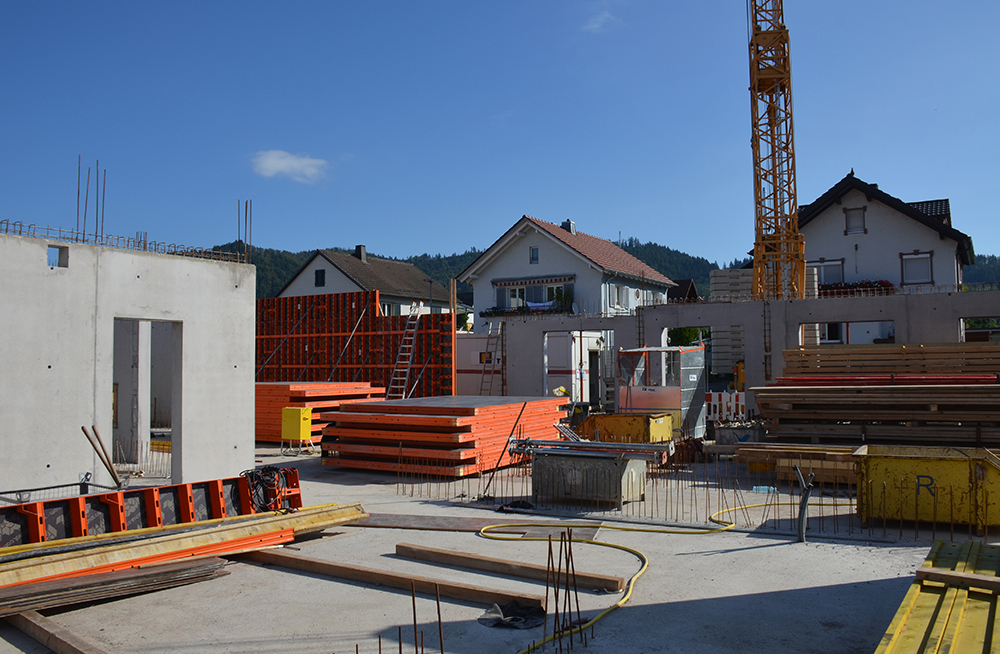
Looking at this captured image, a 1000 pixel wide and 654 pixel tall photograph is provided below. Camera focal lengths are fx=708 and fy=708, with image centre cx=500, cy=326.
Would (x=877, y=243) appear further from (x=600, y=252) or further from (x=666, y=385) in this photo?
(x=666, y=385)

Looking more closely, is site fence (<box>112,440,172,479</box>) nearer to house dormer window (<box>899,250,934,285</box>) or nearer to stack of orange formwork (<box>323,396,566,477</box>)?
stack of orange formwork (<box>323,396,566,477</box>)

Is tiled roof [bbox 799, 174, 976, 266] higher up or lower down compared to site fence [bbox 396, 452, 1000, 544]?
higher up

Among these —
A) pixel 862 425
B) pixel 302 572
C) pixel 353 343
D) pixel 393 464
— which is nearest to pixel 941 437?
pixel 862 425

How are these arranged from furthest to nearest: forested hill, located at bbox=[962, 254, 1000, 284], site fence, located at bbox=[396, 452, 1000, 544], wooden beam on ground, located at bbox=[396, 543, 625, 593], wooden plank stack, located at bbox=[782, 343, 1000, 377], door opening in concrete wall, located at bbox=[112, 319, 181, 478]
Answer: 1. forested hill, located at bbox=[962, 254, 1000, 284]
2. door opening in concrete wall, located at bbox=[112, 319, 181, 478]
3. wooden plank stack, located at bbox=[782, 343, 1000, 377]
4. site fence, located at bbox=[396, 452, 1000, 544]
5. wooden beam on ground, located at bbox=[396, 543, 625, 593]

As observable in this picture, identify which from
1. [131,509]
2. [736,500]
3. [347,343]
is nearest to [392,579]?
[131,509]

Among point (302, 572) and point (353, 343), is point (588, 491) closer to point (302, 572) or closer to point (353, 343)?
point (302, 572)

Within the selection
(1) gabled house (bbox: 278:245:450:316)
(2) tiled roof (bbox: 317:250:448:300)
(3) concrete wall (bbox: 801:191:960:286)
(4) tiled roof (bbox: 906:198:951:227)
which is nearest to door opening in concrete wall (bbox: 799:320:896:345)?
(3) concrete wall (bbox: 801:191:960:286)

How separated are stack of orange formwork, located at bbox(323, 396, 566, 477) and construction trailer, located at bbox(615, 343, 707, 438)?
10.6 ft

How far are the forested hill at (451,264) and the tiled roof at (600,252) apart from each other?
145 ft

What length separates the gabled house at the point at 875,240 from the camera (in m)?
32.4

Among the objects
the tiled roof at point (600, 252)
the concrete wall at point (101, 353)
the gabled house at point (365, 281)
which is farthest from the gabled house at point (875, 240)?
the concrete wall at point (101, 353)

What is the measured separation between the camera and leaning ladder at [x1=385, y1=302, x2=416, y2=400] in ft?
78.3

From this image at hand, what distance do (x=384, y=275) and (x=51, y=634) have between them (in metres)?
41.9

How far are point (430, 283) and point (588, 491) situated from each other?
1527 inches
